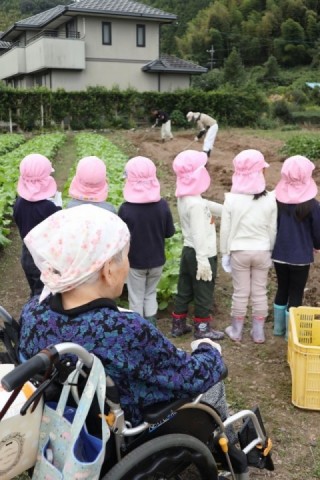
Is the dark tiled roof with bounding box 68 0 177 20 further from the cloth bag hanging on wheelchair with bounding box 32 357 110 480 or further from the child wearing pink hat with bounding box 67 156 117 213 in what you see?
the cloth bag hanging on wheelchair with bounding box 32 357 110 480

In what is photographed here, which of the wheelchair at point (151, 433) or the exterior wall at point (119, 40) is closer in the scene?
the wheelchair at point (151, 433)

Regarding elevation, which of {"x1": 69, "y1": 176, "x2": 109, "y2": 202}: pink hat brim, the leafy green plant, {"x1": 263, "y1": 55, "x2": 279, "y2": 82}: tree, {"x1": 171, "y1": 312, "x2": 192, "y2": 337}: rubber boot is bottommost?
{"x1": 263, "y1": 55, "x2": 279, "y2": 82}: tree

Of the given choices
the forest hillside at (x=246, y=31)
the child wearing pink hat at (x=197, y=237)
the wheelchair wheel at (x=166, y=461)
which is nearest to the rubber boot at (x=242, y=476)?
the wheelchair wheel at (x=166, y=461)

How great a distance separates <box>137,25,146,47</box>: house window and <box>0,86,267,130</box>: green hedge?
6.83 m

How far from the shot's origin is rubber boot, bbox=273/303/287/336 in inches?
199

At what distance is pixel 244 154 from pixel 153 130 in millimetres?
24451

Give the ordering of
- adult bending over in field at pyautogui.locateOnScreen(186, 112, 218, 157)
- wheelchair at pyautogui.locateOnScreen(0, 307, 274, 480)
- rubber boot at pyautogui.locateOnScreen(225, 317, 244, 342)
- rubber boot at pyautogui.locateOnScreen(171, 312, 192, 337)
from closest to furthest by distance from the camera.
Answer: wheelchair at pyautogui.locateOnScreen(0, 307, 274, 480) → rubber boot at pyautogui.locateOnScreen(225, 317, 244, 342) → rubber boot at pyautogui.locateOnScreen(171, 312, 192, 337) → adult bending over in field at pyautogui.locateOnScreen(186, 112, 218, 157)

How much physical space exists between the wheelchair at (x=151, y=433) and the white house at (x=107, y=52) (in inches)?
1374

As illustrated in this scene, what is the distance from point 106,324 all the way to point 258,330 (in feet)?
10.4

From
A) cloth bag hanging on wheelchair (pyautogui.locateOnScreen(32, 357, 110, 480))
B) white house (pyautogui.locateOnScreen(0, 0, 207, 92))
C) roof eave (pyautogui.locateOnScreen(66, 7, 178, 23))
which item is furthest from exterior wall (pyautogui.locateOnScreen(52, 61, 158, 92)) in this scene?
cloth bag hanging on wheelchair (pyautogui.locateOnScreen(32, 357, 110, 480))

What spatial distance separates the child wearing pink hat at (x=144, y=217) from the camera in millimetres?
4559

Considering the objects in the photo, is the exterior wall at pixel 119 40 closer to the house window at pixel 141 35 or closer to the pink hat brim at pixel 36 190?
the house window at pixel 141 35

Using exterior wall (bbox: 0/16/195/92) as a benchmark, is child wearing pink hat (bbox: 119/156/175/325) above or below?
above

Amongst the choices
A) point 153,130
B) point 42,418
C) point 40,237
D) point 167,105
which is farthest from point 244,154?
point 167,105
